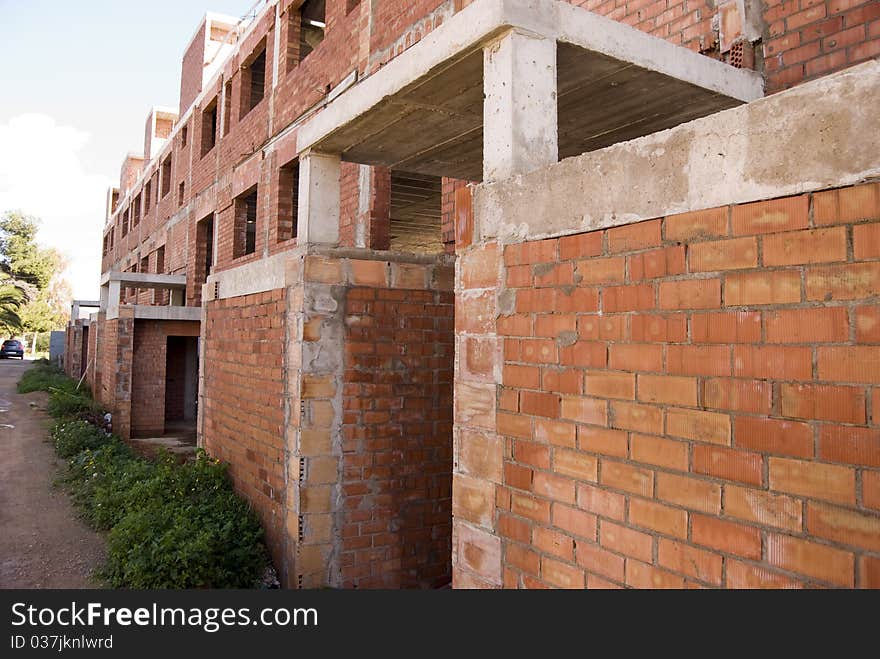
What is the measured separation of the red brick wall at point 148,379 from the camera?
12.7 meters

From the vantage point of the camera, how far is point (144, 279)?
13.9m

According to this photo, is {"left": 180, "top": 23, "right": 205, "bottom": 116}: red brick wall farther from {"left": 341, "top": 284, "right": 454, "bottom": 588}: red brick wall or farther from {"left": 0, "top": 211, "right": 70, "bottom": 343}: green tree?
{"left": 0, "top": 211, "right": 70, "bottom": 343}: green tree

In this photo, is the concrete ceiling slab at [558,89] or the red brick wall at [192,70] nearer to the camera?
the concrete ceiling slab at [558,89]

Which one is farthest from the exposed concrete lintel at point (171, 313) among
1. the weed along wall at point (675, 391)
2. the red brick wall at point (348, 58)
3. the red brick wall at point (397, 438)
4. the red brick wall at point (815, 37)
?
the red brick wall at point (815, 37)

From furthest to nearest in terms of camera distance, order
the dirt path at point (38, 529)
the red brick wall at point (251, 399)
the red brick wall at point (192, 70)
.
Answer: the red brick wall at point (192, 70)
the dirt path at point (38, 529)
the red brick wall at point (251, 399)

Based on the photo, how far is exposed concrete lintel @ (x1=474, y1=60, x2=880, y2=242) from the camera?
5.09 feet

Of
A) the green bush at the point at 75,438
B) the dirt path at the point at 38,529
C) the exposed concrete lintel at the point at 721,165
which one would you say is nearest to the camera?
the exposed concrete lintel at the point at 721,165

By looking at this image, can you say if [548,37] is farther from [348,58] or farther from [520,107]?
[348,58]

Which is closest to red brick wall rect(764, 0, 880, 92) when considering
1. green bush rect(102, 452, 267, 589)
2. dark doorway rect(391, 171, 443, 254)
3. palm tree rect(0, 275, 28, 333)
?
dark doorway rect(391, 171, 443, 254)

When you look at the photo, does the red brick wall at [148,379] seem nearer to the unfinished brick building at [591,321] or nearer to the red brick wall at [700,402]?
the unfinished brick building at [591,321]

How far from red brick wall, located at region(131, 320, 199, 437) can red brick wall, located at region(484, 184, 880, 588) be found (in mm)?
12028

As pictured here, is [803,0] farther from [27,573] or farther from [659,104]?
[27,573]

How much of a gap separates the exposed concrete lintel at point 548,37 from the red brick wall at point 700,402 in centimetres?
107

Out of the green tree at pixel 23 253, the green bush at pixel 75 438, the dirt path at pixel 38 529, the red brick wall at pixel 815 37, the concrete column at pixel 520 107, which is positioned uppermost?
the green tree at pixel 23 253
